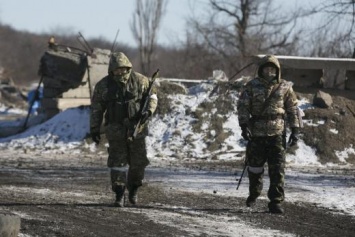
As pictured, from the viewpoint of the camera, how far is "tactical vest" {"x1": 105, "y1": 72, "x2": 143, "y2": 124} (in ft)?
30.5

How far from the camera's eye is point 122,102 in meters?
9.31

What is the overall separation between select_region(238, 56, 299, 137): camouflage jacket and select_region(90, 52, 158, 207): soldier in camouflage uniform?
1.12 meters

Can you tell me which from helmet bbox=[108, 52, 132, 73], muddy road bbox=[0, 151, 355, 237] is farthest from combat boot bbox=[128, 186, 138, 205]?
helmet bbox=[108, 52, 132, 73]

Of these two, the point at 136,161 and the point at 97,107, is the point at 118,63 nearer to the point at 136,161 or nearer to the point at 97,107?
the point at 97,107

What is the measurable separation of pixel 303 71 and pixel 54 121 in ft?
21.1

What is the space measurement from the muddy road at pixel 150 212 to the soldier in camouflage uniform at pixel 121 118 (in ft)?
1.56

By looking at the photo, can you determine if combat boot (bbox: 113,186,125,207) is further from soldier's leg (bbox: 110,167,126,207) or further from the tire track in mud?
the tire track in mud

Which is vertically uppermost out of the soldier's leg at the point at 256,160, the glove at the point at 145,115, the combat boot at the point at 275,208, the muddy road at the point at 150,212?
the glove at the point at 145,115

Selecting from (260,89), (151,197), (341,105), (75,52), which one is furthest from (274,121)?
(75,52)

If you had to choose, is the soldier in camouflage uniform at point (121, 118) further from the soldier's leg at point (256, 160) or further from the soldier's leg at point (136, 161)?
the soldier's leg at point (256, 160)

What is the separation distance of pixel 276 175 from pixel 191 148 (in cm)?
813

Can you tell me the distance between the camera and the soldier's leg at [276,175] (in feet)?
29.9

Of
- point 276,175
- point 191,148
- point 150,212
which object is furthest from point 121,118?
point 191,148

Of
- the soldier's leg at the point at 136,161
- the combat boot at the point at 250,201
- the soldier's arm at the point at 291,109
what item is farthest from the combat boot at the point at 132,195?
the soldier's arm at the point at 291,109
